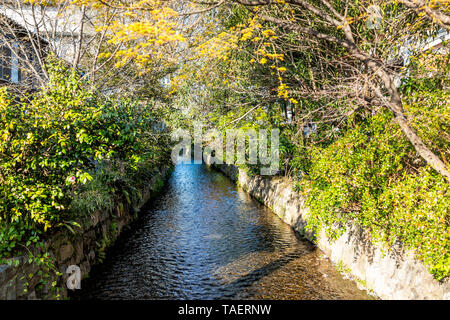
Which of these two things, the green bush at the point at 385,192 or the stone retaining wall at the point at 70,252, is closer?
the green bush at the point at 385,192

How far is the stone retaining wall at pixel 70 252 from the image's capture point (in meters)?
5.26

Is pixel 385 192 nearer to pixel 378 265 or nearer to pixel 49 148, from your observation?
pixel 378 265

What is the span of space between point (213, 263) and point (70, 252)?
12.0 feet

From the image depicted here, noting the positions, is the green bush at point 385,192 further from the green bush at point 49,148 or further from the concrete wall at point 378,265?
the green bush at point 49,148

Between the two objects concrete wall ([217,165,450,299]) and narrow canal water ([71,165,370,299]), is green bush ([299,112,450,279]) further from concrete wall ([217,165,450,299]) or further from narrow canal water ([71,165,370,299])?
narrow canal water ([71,165,370,299])

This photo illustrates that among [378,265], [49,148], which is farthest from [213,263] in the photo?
[49,148]

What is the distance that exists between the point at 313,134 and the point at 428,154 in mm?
6666

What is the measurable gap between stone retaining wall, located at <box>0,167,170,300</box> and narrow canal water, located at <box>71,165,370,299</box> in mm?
405

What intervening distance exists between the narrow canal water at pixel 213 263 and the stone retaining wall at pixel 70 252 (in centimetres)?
41

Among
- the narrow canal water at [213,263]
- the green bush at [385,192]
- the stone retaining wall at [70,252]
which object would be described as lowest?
the narrow canal water at [213,263]

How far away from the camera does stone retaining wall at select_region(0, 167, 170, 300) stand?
5262mm

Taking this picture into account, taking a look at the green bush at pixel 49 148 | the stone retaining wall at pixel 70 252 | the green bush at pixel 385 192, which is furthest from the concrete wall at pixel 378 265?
the stone retaining wall at pixel 70 252

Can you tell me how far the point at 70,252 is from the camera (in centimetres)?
721
